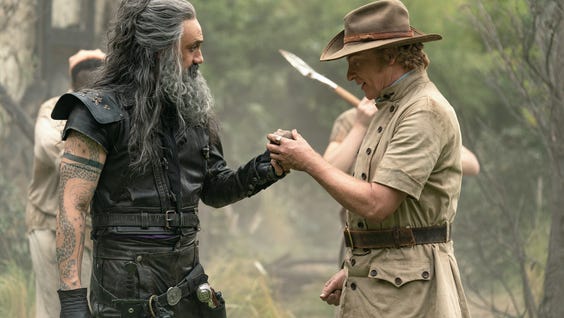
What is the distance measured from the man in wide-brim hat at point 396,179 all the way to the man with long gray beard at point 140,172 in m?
0.43

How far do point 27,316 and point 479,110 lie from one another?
7.43 metres

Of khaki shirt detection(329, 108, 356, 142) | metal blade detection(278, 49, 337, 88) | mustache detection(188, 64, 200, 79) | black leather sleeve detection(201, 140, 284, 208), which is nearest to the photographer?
mustache detection(188, 64, 200, 79)

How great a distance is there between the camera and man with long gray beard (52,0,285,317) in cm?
379

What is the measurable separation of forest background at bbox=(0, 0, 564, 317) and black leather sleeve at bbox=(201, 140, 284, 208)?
8.22 feet

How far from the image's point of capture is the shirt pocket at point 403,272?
149 inches

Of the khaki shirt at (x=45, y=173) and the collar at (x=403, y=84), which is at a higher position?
the collar at (x=403, y=84)

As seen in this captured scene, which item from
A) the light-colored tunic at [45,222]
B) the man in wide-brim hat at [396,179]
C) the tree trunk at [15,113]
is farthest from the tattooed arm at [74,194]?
the tree trunk at [15,113]

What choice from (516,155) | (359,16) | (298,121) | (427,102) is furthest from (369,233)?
(298,121)

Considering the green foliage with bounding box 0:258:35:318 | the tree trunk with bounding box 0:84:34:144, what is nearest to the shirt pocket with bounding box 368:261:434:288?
the green foliage with bounding box 0:258:35:318

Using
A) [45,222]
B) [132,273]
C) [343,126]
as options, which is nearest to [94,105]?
[132,273]

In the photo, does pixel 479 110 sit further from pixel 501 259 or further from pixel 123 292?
pixel 123 292

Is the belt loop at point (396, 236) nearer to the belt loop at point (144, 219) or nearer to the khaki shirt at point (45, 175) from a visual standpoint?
the belt loop at point (144, 219)

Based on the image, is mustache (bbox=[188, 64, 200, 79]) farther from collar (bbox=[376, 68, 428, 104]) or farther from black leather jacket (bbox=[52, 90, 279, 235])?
collar (bbox=[376, 68, 428, 104])

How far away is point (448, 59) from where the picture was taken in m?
12.5
